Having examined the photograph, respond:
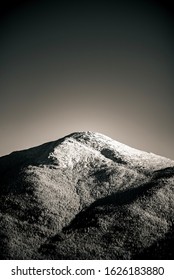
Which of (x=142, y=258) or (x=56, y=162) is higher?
(x=56, y=162)

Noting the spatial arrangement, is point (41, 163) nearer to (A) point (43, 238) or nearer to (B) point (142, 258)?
(A) point (43, 238)

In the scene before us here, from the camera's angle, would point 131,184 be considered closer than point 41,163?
Yes

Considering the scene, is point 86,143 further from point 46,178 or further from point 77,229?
point 77,229

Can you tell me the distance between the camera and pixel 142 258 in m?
7.36

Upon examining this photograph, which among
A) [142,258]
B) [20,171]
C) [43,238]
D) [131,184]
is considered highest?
[20,171]

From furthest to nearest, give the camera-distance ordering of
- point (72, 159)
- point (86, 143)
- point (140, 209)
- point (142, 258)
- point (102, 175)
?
point (86, 143), point (72, 159), point (102, 175), point (140, 209), point (142, 258)

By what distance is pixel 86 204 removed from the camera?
31.9 feet

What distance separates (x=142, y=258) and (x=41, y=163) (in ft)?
18.3

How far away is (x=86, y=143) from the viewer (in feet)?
44.5

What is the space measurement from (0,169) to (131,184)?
500 cm

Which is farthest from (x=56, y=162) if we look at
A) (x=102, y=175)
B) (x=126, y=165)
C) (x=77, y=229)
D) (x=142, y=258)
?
(x=142, y=258)

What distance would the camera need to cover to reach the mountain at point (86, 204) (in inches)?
304

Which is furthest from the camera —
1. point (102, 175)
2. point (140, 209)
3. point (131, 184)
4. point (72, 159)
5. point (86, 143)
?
point (86, 143)

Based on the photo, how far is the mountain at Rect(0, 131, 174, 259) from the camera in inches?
304
